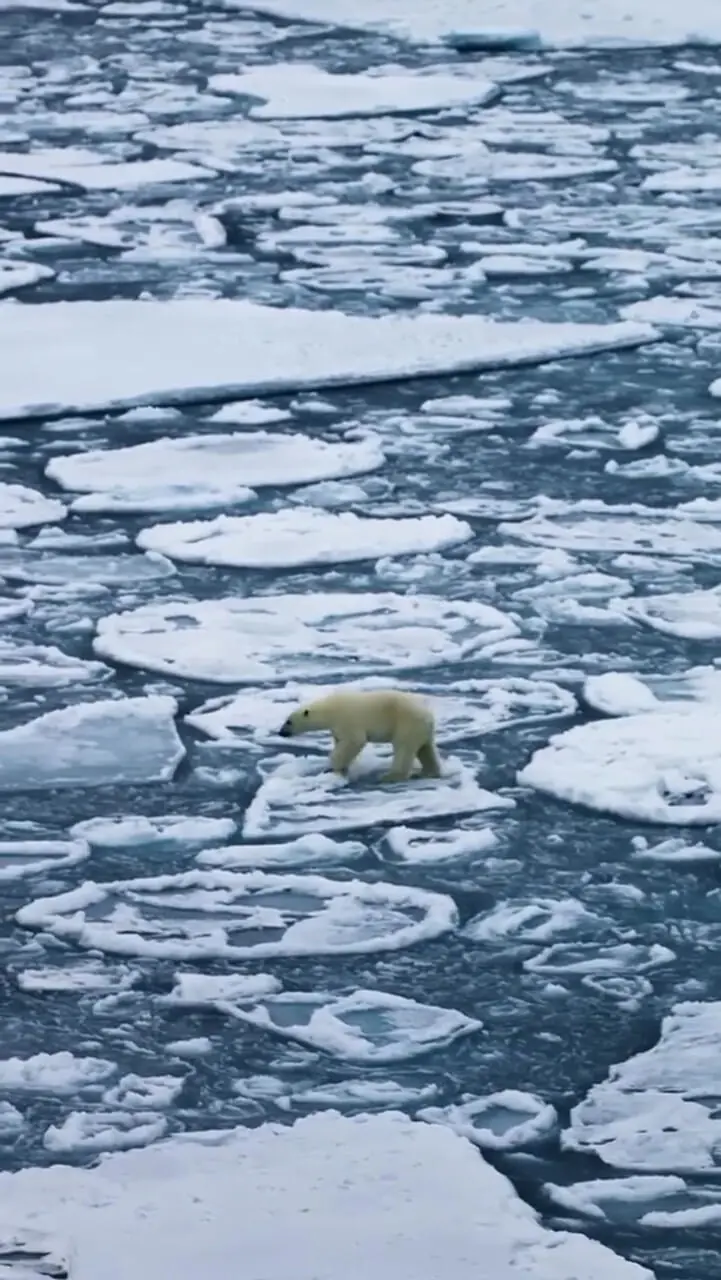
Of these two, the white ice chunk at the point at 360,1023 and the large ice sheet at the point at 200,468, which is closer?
the white ice chunk at the point at 360,1023

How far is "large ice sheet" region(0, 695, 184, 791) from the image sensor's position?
3.17 m

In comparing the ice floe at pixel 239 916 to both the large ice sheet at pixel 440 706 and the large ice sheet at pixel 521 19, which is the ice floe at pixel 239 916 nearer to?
the large ice sheet at pixel 440 706

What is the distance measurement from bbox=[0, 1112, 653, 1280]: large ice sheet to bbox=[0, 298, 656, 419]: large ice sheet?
293 cm

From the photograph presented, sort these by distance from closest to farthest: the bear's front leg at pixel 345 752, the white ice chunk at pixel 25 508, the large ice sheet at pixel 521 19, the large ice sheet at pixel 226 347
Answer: the bear's front leg at pixel 345 752 → the white ice chunk at pixel 25 508 → the large ice sheet at pixel 226 347 → the large ice sheet at pixel 521 19

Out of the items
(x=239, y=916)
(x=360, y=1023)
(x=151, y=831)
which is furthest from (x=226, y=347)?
(x=360, y=1023)

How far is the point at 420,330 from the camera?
562 centimetres

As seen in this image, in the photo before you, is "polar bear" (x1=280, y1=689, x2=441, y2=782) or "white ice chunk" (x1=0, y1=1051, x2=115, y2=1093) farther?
"polar bear" (x1=280, y1=689, x2=441, y2=782)

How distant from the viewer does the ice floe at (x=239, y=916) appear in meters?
2.71

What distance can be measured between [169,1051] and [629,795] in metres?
0.86

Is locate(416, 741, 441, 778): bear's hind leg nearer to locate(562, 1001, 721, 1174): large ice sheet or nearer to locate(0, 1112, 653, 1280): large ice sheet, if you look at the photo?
locate(562, 1001, 721, 1174): large ice sheet

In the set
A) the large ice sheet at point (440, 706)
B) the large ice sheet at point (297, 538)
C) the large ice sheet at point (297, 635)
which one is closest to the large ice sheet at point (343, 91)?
the large ice sheet at point (297, 538)

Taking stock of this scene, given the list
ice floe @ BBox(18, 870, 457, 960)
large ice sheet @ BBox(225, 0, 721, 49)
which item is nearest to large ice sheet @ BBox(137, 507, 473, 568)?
ice floe @ BBox(18, 870, 457, 960)

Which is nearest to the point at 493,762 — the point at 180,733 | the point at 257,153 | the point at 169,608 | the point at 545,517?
the point at 180,733

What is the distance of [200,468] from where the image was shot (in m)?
4.62
